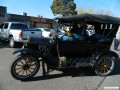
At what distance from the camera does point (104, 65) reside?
8.18 m

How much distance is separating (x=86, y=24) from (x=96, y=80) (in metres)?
1.99

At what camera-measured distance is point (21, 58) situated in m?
7.09

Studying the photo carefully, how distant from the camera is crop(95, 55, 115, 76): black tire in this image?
8.05m

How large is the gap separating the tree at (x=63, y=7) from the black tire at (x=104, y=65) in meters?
54.3

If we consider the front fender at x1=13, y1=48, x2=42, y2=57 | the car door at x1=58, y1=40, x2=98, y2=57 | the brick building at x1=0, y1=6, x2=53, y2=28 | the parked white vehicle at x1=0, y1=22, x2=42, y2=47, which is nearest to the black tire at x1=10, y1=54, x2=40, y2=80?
the front fender at x1=13, y1=48, x2=42, y2=57

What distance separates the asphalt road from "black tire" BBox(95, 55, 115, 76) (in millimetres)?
192

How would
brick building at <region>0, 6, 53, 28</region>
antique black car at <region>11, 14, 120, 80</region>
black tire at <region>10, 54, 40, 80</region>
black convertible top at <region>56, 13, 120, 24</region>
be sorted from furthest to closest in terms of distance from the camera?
brick building at <region>0, 6, 53, 28</region> < black convertible top at <region>56, 13, 120, 24</region> < antique black car at <region>11, 14, 120, 80</region> < black tire at <region>10, 54, 40, 80</region>

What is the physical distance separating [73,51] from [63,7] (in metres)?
55.9

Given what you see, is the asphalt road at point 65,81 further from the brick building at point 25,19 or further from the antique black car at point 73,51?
the brick building at point 25,19

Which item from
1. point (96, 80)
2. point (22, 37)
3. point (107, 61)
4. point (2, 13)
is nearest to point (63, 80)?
point (96, 80)

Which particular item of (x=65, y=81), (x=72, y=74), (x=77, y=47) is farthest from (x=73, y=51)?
(x=65, y=81)

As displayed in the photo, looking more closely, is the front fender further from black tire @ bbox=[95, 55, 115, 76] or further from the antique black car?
black tire @ bbox=[95, 55, 115, 76]

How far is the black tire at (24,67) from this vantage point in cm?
705

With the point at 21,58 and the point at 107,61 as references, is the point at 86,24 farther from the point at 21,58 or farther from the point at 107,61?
the point at 21,58
